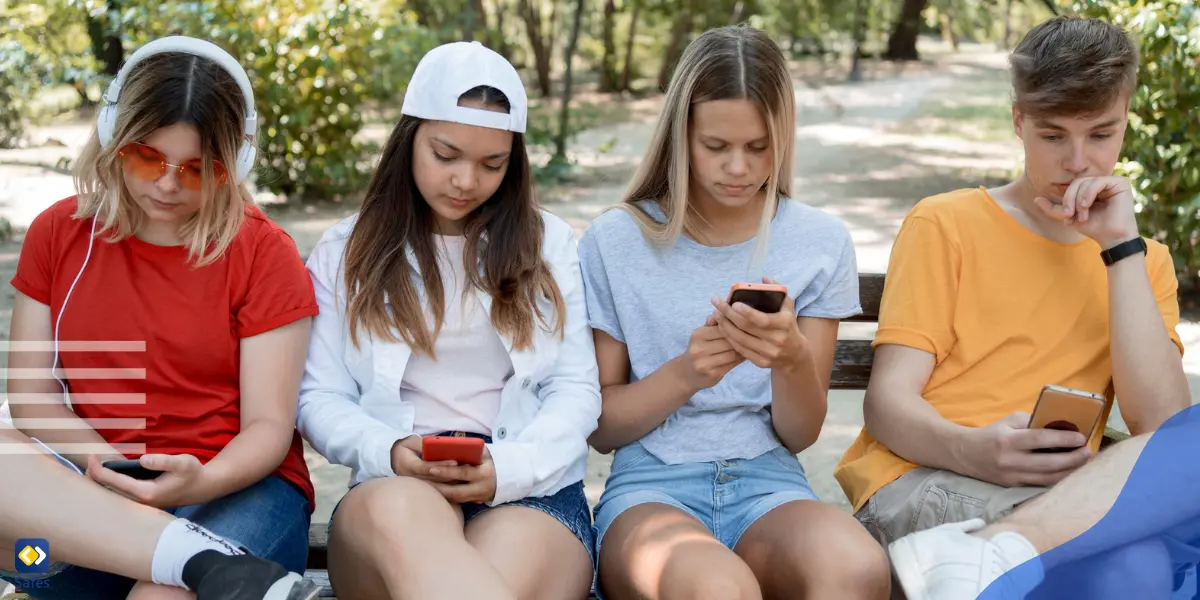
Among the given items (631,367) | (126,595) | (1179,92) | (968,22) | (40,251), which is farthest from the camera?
(968,22)

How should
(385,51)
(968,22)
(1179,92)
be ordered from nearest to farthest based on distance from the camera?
(1179,92)
(385,51)
(968,22)

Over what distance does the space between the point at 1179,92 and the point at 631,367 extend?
4.31 meters

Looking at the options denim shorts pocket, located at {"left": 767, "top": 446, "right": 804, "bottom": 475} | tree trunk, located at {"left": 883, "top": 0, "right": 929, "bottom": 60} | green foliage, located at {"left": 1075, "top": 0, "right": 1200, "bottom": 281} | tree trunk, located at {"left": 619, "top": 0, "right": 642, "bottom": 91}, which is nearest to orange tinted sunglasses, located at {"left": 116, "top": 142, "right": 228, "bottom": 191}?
denim shorts pocket, located at {"left": 767, "top": 446, "right": 804, "bottom": 475}

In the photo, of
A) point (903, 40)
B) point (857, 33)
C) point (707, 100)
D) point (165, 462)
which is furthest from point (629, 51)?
point (165, 462)

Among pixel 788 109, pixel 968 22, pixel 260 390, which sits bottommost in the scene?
pixel 968 22

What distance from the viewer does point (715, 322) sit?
8.34 ft

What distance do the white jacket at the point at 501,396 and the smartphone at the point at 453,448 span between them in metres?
0.11

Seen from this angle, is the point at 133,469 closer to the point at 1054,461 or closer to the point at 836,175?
the point at 1054,461

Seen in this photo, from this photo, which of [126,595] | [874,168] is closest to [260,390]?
[126,595]

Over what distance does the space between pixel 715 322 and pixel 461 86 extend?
0.80 metres

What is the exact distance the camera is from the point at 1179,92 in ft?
19.1

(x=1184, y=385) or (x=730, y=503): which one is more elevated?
(x=1184, y=385)

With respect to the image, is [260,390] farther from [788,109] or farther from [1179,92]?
[1179,92]

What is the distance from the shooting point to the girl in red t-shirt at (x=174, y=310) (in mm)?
2516
